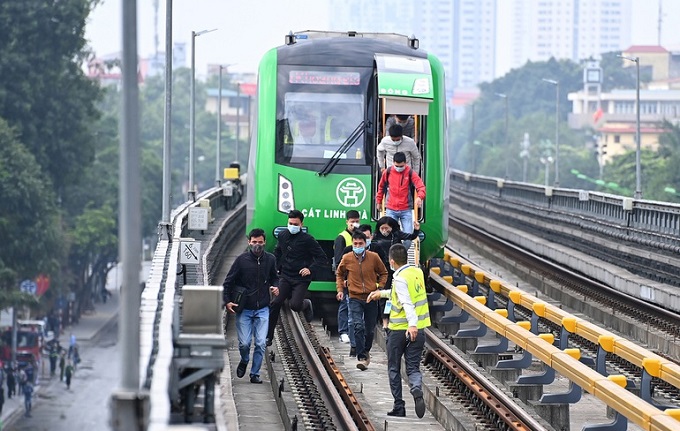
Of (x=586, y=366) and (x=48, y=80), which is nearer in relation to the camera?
(x=586, y=366)

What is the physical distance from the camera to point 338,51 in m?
Result: 23.1

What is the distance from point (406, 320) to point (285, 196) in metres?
7.54

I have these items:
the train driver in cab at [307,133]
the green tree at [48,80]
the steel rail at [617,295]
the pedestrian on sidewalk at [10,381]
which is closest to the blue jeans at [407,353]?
the steel rail at [617,295]

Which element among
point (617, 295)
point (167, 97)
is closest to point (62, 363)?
point (167, 97)

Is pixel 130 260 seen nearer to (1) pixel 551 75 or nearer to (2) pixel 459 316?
(2) pixel 459 316

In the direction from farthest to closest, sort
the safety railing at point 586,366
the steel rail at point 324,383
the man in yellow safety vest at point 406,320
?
1. the steel rail at point 324,383
2. the man in yellow safety vest at point 406,320
3. the safety railing at point 586,366

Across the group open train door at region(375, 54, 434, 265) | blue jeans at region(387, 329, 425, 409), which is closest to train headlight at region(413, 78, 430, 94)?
open train door at region(375, 54, 434, 265)

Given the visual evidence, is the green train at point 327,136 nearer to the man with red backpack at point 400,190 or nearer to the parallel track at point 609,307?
the man with red backpack at point 400,190

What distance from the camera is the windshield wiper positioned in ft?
74.6

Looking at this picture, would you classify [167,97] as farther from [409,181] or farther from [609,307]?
[409,181]

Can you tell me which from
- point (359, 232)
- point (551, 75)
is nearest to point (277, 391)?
point (359, 232)

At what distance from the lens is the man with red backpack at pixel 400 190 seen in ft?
64.8

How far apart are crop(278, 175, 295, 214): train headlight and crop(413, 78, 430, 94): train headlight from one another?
7.11 feet

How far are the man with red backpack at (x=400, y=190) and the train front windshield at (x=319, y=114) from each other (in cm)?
272
